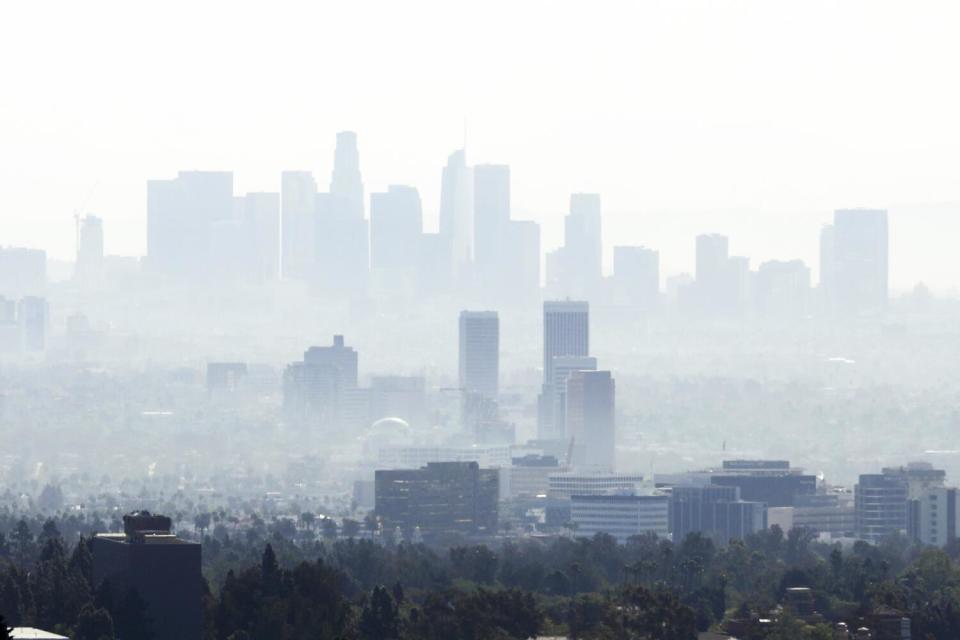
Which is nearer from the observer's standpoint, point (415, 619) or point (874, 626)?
point (415, 619)

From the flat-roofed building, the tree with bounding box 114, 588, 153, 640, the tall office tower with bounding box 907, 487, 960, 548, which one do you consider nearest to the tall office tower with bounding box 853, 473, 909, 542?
the tall office tower with bounding box 907, 487, 960, 548

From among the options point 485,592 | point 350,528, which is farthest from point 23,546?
point 350,528

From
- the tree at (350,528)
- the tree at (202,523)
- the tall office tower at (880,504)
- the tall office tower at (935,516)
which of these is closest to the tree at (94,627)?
the tree at (202,523)

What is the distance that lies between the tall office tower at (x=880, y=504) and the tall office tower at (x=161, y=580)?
82639 millimetres

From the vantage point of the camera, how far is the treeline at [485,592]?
201 ft

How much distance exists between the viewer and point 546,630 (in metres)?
67.1

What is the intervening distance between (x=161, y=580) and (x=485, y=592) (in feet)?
24.9

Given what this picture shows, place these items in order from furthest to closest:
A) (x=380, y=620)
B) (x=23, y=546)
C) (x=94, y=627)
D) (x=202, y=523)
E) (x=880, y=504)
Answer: (x=880, y=504), (x=202, y=523), (x=23, y=546), (x=380, y=620), (x=94, y=627)

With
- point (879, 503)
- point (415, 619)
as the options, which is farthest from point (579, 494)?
point (415, 619)

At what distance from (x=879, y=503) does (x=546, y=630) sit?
82.7 m

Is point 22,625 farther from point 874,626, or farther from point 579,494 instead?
point 579,494

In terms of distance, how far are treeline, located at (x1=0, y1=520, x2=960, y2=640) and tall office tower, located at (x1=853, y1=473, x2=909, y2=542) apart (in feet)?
116

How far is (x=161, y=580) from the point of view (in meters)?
63.0

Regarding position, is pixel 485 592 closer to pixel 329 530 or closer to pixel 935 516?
pixel 329 530
